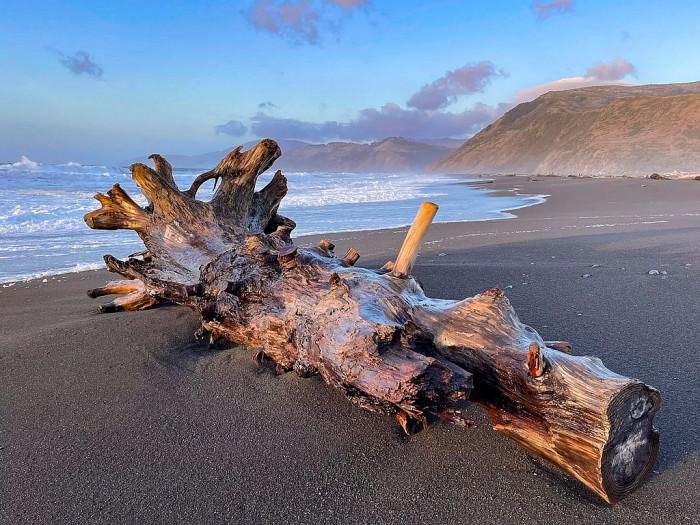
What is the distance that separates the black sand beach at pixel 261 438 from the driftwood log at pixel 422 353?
13 cm

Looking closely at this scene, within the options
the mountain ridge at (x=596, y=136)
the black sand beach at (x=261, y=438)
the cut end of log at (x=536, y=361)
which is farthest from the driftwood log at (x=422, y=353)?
the mountain ridge at (x=596, y=136)

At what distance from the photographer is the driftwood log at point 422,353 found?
1.52 m

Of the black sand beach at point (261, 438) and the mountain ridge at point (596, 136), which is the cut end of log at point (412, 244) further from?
the mountain ridge at point (596, 136)

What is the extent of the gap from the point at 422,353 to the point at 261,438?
0.71m

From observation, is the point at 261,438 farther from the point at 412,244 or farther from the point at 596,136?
the point at 596,136

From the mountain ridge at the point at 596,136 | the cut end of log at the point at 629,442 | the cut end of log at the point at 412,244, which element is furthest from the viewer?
the mountain ridge at the point at 596,136

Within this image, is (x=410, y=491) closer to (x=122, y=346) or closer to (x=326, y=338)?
(x=326, y=338)

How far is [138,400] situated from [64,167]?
3254 centimetres

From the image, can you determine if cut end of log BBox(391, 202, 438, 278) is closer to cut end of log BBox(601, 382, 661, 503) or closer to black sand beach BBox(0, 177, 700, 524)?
black sand beach BBox(0, 177, 700, 524)

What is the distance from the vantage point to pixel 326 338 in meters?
1.90

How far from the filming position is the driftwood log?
1.52 meters

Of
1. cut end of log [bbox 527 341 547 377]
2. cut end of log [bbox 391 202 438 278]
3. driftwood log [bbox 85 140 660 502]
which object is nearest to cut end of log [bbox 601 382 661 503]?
driftwood log [bbox 85 140 660 502]

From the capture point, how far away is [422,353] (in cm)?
181

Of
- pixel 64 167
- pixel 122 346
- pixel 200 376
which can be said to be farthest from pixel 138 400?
pixel 64 167
